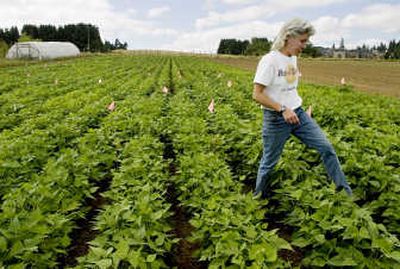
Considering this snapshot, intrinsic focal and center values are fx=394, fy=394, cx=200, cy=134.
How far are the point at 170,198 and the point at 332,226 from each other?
2260 millimetres

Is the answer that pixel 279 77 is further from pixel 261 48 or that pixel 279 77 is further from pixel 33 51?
pixel 261 48

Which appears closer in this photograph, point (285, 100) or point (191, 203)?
point (285, 100)

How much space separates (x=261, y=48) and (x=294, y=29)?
284 ft

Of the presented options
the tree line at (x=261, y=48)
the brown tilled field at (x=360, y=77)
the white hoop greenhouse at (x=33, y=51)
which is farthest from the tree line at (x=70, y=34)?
the brown tilled field at (x=360, y=77)

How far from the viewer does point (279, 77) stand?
150 inches

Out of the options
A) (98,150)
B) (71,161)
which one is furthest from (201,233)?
(98,150)

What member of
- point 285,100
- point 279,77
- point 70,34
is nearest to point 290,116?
point 285,100

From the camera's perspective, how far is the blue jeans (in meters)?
3.88

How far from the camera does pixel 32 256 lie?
2.90 meters

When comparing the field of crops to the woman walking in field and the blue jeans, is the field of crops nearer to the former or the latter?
the blue jeans

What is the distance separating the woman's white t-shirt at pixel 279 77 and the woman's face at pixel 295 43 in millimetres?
78

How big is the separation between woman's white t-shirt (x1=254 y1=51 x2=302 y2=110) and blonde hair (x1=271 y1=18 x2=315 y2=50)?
139 millimetres

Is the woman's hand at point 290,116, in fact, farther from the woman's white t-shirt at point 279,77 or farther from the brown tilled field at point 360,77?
the brown tilled field at point 360,77

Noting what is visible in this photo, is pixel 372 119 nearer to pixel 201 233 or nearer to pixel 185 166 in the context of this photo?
pixel 185 166
